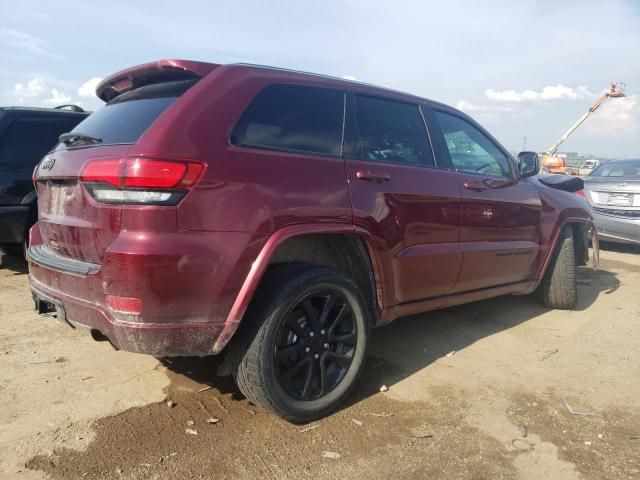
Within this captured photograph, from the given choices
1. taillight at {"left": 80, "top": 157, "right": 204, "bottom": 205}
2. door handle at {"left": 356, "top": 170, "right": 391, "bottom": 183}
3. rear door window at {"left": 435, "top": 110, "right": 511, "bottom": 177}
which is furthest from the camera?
rear door window at {"left": 435, "top": 110, "right": 511, "bottom": 177}

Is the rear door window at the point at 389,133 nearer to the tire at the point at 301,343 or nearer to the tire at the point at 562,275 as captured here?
the tire at the point at 301,343

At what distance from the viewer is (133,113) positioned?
8.83 feet

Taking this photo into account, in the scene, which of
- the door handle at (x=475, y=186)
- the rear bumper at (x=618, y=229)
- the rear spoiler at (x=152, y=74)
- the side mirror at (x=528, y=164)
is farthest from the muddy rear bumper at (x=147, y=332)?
the rear bumper at (x=618, y=229)

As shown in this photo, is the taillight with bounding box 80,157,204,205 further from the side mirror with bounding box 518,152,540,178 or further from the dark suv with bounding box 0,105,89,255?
the dark suv with bounding box 0,105,89,255

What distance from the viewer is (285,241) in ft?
8.48

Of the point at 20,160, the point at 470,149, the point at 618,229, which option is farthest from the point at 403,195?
the point at 618,229

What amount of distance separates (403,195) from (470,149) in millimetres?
1195

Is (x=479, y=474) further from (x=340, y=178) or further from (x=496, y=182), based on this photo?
(x=496, y=182)

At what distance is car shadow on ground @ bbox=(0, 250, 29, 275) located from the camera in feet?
19.2

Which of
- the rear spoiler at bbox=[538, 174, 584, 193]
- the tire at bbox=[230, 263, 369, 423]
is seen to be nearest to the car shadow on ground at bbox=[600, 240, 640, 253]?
the rear spoiler at bbox=[538, 174, 584, 193]

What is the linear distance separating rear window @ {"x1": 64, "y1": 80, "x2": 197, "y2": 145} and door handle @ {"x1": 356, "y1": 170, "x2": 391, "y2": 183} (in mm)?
1047

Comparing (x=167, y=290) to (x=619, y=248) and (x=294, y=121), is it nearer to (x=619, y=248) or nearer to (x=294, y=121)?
(x=294, y=121)

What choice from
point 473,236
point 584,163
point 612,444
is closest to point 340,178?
point 473,236

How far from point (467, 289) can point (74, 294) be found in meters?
2.70
